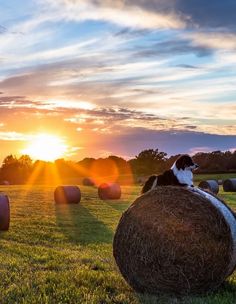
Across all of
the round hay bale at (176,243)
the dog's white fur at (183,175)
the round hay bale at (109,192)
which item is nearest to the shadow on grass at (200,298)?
the round hay bale at (176,243)

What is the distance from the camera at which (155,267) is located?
877cm


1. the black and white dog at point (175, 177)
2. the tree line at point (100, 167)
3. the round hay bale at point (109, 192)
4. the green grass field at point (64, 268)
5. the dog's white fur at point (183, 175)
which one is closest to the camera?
the green grass field at point (64, 268)

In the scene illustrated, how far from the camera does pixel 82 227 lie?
56.3 feet

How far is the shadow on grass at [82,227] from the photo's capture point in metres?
14.5

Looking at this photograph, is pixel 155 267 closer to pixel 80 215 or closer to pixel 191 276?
pixel 191 276

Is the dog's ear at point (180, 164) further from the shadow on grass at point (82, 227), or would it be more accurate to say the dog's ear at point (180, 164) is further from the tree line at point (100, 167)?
the tree line at point (100, 167)

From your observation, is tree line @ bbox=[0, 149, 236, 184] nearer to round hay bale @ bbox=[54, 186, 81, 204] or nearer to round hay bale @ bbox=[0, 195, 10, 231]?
round hay bale @ bbox=[54, 186, 81, 204]

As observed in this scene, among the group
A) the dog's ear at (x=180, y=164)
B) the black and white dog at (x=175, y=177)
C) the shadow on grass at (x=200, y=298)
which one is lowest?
the shadow on grass at (x=200, y=298)

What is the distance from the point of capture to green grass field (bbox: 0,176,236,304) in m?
8.10

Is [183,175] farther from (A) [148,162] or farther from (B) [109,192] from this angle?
(A) [148,162]

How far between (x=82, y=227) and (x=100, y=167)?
6929 centimetres

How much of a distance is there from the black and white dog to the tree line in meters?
54.6

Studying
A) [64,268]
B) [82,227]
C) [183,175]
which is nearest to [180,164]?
[183,175]

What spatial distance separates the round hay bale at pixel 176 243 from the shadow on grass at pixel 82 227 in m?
5.04
